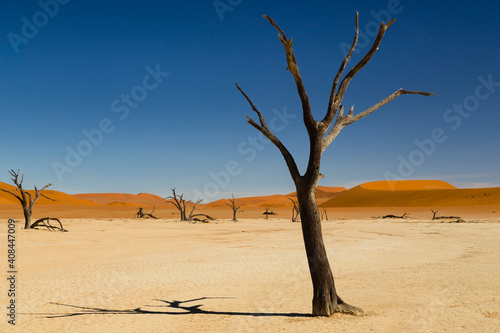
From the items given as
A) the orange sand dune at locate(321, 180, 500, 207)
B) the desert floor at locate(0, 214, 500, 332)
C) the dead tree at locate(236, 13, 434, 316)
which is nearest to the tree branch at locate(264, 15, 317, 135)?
the dead tree at locate(236, 13, 434, 316)

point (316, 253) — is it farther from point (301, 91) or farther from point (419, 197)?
point (419, 197)

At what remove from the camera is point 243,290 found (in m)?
8.83

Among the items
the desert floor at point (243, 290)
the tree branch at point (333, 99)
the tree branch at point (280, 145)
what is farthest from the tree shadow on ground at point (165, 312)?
the tree branch at point (333, 99)

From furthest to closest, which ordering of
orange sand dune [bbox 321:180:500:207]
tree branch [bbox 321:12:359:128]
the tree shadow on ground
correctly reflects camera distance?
orange sand dune [bbox 321:180:500:207], the tree shadow on ground, tree branch [bbox 321:12:359:128]

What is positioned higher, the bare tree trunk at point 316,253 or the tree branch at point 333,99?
the tree branch at point 333,99

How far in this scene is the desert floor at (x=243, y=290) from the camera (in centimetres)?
619

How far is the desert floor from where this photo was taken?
6.19 m

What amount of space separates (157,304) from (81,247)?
1018 cm

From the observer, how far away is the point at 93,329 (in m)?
6.02

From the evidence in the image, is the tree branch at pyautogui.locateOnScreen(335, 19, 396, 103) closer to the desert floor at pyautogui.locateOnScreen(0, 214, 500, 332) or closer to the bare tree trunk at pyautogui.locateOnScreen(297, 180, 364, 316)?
the bare tree trunk at pyautogui.locateOnScreen(297, 180, 364, 316)

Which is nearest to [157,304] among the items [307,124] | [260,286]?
[260,286]

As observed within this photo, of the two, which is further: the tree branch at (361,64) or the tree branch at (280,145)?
the tree branch at (280,145)

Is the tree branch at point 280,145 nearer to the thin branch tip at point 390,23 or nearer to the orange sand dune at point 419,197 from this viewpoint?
the thin branch tip at point 390,23

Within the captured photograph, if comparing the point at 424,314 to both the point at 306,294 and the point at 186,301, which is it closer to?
the point at 306,294
